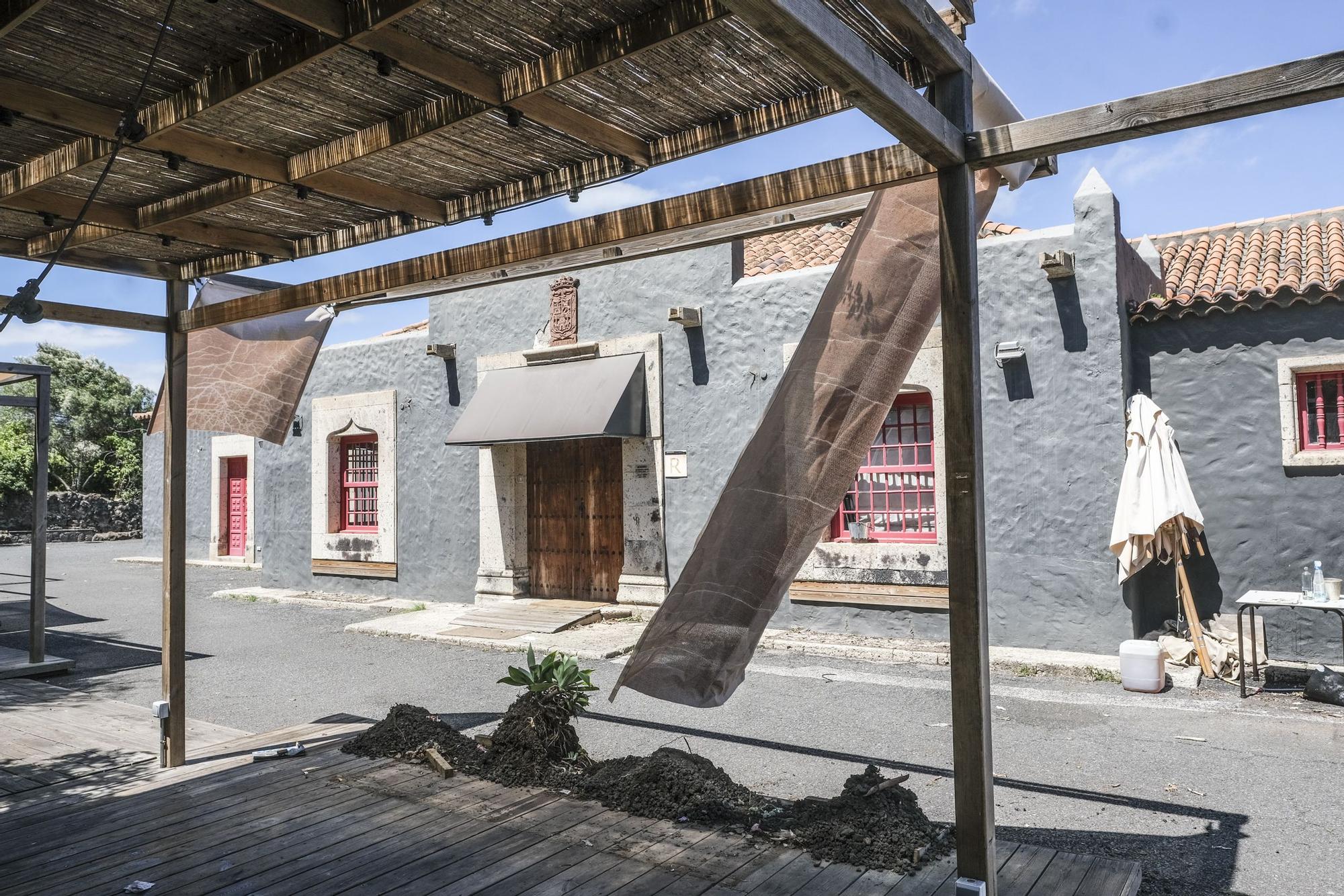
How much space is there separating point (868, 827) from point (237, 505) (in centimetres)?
2055

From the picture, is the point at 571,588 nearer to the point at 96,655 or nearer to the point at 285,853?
the point at 96,655

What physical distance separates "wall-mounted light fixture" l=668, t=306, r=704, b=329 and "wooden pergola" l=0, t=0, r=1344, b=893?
650 cm

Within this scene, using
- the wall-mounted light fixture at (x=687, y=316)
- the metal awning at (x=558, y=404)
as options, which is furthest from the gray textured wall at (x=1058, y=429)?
the metal awning at (x=558, y=404)

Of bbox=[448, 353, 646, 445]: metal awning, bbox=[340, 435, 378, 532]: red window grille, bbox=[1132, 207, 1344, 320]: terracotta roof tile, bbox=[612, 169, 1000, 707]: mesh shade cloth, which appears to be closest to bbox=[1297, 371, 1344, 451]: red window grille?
bbox=[1132, 207, 1344, 320]: terracotta roof tile

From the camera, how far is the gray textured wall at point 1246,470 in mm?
8625

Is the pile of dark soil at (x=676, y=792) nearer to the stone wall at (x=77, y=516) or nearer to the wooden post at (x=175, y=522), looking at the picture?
the wooden post at (x=175, y=522)

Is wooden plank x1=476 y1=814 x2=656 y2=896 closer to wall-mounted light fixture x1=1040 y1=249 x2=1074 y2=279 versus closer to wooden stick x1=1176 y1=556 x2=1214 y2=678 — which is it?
wooden stick x1=1176 y1=556 x2=1214 y2=678

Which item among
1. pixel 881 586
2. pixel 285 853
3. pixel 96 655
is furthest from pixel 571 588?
pixel 285 853

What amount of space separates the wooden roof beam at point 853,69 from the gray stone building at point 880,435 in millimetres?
6154

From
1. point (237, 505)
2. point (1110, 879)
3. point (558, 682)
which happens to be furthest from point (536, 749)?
point (237, 505)

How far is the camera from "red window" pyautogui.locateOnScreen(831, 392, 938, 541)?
10.4 m

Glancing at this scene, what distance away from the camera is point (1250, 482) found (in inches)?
352

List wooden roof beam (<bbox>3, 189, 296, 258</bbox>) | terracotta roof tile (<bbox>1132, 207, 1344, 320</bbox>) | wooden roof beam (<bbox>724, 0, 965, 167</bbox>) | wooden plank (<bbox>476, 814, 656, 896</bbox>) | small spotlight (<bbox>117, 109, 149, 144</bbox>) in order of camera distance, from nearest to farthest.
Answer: wooden roof beam (<bbox>724, 0, 965, 167</bbox>) < small spotlight (<bbox>117, 109, 149, 144</bbox>) < wooden plank (<bbox>476, 814, 656, 896</bbox>) < wooden roof beam (<bbox>3, 189, 296, 258</bbox>) < terracotta roof tile (<bbox>1132, 207, 1344, 320</bbox>)

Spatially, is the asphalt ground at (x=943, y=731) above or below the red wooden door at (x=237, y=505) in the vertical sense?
below
